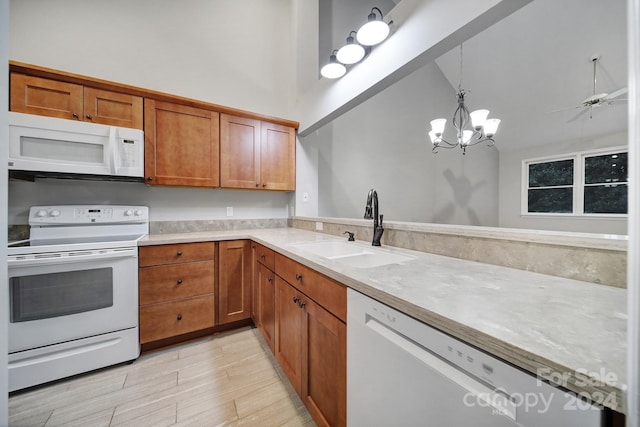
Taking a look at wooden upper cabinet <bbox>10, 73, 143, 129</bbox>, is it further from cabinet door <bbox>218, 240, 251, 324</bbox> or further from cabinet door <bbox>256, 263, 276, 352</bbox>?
cabinet door <bbox>256, 263, 276, 352</bbox>

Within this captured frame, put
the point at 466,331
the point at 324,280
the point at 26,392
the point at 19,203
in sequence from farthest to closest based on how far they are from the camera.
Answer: the point at 19,203, the point at 26,392, the point at 324,280, the point at 466,331

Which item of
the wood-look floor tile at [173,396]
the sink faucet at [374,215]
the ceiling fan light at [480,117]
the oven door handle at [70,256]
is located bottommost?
the wood-look floor tile at [173,396]

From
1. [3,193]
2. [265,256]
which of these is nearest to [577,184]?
[265,256]

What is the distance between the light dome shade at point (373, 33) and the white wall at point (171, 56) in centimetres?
148

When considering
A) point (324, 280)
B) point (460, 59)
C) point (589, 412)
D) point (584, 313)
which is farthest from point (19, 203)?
point (460, 59)

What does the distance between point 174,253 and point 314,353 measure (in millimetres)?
1434

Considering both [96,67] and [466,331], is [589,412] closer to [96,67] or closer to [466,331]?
[466,331]

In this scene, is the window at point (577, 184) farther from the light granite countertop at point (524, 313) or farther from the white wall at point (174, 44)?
the white wall at point (174, 44)

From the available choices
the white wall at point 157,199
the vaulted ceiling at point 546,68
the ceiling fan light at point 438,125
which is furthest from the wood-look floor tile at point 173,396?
the vaulted ceiling at point 546,68

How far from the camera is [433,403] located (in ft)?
1.91

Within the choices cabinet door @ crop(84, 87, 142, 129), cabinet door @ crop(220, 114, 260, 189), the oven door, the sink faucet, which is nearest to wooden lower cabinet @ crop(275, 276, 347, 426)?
the sink faucet

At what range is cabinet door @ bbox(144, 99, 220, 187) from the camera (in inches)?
79.9

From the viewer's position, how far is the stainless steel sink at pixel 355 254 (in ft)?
4.46

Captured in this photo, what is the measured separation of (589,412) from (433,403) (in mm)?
302
